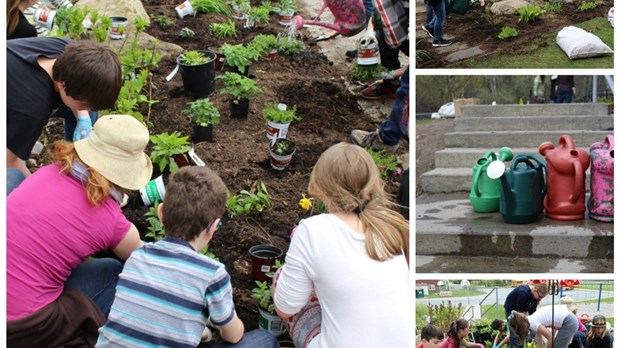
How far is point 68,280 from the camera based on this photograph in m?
3.01

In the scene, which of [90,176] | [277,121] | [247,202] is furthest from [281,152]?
[90,176]

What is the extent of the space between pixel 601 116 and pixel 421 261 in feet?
7.02

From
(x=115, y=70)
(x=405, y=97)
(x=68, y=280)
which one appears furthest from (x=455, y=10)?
(x=68, y=280)

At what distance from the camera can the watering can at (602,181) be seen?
149 inches

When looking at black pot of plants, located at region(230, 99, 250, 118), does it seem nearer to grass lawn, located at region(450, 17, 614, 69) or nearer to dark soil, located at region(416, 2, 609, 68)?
dark soil, located at region(416, 2, 609, 68)

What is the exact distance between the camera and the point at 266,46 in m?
6.12

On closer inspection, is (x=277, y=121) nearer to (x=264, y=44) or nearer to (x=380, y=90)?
(x=380, y=90)

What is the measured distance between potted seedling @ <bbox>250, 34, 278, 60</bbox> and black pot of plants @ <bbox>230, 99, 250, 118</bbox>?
104cm

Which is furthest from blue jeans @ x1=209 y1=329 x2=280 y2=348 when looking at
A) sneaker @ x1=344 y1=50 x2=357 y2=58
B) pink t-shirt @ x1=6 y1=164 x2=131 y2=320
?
sneaker @ x1=344 y1=50 x2=357 y2=58

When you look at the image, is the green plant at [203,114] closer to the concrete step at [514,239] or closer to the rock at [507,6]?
the concrete step at [514,239]

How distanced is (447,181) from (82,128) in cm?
228

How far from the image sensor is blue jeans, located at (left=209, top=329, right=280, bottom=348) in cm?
289

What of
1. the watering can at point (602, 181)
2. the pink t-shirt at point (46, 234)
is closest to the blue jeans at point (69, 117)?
the pink t-shirt at point (46, 234)

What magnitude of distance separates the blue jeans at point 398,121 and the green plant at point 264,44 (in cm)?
170
